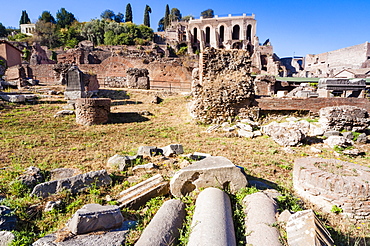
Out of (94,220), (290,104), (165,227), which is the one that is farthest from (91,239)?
(290,104)

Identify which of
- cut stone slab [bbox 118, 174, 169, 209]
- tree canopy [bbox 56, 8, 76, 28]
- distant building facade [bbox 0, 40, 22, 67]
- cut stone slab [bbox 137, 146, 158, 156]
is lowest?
cut stone slab [bbox 118, 174, 169, 209]

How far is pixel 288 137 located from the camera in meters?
8.09

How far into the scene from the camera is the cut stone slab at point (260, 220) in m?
2.56

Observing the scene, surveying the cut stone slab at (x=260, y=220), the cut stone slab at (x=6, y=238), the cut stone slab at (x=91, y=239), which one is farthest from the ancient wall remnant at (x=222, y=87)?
the cut stone slab at (x=6, y=238)

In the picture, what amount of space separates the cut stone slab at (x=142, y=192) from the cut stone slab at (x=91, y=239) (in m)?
0.83

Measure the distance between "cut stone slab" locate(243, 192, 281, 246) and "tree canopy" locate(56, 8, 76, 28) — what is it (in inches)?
2920

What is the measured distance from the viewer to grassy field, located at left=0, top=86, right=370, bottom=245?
134 inches

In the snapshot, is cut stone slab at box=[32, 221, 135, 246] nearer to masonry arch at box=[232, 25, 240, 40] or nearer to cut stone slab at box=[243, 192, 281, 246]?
cut stone slab at box=[243, 192, 281, 246]

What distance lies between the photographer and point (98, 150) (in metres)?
6.68

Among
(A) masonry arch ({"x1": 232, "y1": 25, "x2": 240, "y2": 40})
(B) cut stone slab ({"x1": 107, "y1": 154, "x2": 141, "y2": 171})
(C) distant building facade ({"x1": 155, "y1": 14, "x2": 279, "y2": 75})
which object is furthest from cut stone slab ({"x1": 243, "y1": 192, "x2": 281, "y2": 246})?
(A) masonry arch ({"x1": 232, "y1": 25, "x2": 240, "y2": 40})

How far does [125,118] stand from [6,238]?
8.87 m

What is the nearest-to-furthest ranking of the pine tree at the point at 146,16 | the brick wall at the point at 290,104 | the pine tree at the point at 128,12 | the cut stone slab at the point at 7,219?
the cut stone slab at the point at 7,219 → the brick wall at the point at 290,104 → the pine tree at the point at 146,16 → the pine tree at the point at 128,12

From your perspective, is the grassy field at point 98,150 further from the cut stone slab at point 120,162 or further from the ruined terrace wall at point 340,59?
the ruined terrace wall at point 340,59

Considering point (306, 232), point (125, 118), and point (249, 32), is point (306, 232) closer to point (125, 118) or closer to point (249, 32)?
point (125, 118)
